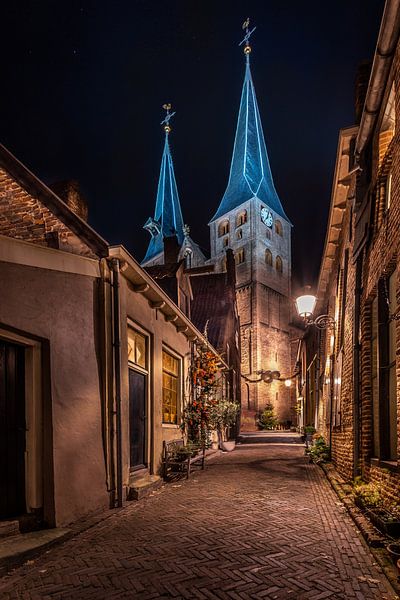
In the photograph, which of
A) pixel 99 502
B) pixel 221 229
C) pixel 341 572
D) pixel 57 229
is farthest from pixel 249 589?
pixel 221 229

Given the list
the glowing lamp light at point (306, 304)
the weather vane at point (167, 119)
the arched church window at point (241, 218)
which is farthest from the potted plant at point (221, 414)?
the weather vane at point (167, 119)

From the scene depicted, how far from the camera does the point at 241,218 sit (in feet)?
187

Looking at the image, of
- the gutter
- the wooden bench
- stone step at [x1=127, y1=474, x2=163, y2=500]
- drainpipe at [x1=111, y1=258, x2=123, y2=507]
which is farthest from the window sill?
the gutter

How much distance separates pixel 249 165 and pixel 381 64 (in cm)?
5567

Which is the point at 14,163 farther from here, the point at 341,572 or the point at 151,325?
the point at 341,572

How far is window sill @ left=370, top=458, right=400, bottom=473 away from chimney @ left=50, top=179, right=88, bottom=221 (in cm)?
723

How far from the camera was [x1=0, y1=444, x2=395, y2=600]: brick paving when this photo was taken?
12.4ft

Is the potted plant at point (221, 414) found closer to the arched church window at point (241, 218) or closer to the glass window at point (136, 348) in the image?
the glass window at point (136, 348)

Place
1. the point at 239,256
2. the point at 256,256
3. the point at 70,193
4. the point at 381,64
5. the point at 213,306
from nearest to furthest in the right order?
the point at 381,64
the point at 70,193
the point at 213,306
the point at 256,256
the point at 239,256

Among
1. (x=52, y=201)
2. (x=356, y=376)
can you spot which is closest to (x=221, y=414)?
(x=356, y=376)

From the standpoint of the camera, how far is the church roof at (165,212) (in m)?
68.3

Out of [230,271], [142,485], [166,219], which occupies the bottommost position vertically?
[142,485]

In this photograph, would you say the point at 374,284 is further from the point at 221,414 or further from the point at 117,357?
the point at 221,414

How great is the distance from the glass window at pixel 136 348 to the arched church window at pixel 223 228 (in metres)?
50.2
